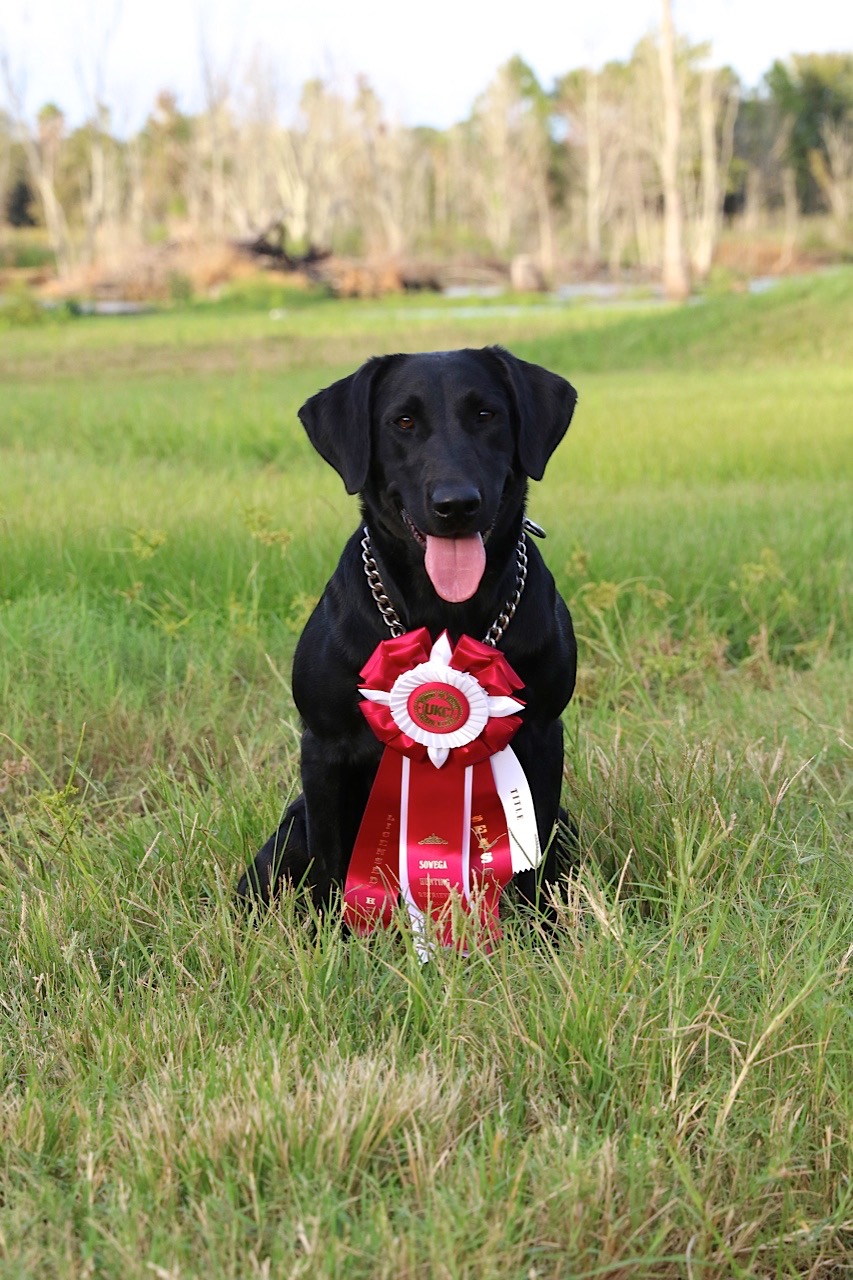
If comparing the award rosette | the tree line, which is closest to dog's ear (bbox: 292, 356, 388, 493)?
the award rosette

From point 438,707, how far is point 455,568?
0.98 ft

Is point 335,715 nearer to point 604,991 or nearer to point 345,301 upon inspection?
point 604,991

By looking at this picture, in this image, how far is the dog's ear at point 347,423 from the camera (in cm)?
276

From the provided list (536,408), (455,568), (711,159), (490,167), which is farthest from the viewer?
(490,167)

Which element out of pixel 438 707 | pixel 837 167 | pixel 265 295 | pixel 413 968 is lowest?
pixel 413 968

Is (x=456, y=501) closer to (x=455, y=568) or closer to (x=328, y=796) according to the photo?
(x=455, y=568)

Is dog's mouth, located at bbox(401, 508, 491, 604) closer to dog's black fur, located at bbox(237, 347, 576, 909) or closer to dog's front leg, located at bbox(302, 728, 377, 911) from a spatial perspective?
dog's black fur, located at bbox(237, 347, 576, 909)

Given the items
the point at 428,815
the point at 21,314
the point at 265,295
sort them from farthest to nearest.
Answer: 1. the point at 265,295
2. the point at 21,314
3. the point at 428,815

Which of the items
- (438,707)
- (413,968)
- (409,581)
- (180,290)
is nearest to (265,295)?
(180,290)

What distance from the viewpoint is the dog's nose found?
249cm

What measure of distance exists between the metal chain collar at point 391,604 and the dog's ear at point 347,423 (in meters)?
0.16

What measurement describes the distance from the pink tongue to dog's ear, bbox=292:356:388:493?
29 cm

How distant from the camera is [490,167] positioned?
6194cm

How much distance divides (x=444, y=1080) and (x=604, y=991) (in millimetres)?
314
